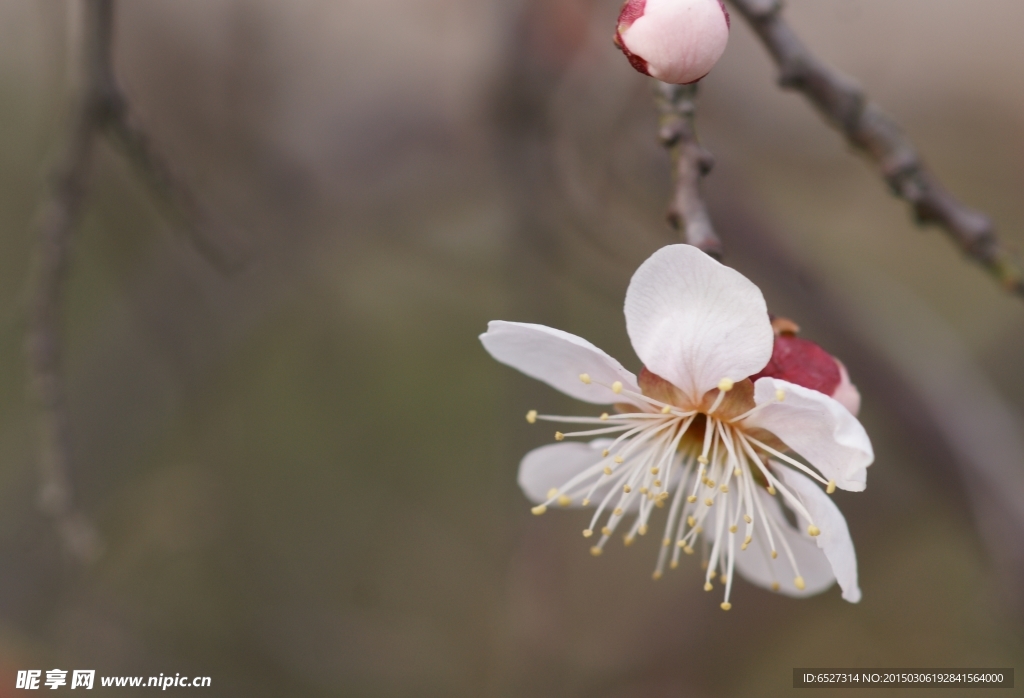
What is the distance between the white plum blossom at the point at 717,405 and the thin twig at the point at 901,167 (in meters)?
0.34

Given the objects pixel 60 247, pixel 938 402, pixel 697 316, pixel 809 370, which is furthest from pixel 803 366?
pixel 938 402

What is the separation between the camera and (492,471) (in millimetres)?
2848

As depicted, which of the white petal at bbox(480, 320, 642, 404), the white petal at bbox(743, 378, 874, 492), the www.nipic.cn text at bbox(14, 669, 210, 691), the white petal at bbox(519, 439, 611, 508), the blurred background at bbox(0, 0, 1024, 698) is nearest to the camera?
the white petal at bbox(743, 378, 874, 492)

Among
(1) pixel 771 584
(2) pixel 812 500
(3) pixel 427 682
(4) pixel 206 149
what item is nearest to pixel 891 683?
(1) pixel 771 584

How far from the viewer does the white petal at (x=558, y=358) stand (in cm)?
72

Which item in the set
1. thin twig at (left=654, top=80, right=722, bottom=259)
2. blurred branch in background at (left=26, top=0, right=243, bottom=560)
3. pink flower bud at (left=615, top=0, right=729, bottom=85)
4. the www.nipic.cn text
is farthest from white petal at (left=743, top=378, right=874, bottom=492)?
the www.nipic.cn text

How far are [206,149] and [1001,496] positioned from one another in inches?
77.2

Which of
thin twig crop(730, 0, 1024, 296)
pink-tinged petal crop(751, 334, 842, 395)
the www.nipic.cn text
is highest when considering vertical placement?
thin twig crop(730, 0, 1024, 296)

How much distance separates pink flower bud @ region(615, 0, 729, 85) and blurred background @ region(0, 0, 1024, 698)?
79 centimetres

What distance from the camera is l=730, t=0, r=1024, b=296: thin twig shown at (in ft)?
3.07

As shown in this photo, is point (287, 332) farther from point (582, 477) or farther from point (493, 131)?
point (582, 477)

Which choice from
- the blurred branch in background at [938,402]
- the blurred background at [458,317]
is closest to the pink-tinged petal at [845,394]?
the blurred background at [458,317]

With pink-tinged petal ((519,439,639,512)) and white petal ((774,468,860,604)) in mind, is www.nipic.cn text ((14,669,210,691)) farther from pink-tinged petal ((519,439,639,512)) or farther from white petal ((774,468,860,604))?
white petal ((774,468,860,604))

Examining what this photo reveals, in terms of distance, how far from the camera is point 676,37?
62cm
